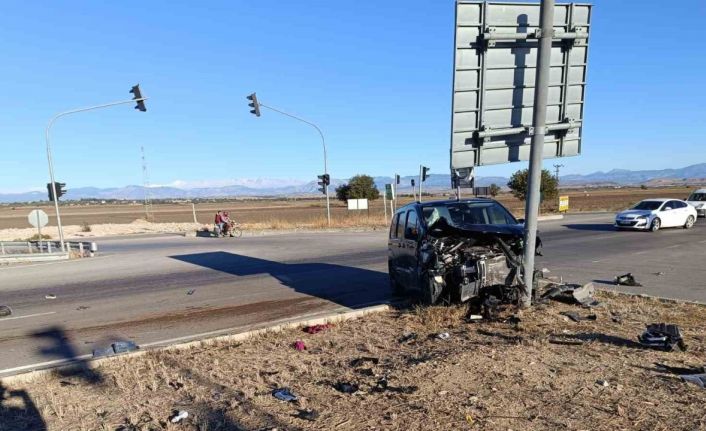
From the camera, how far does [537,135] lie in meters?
6.93

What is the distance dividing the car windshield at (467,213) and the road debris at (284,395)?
4380mm

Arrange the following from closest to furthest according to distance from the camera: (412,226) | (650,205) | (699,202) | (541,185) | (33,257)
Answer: (412,226) → (33,257) → (650,205) → (699,202) → (541,185)

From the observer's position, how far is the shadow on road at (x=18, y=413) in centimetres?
409

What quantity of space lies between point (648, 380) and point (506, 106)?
14.3 feet

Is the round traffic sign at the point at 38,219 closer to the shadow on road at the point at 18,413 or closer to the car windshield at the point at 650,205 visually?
the shadow on road at the point at 18,413

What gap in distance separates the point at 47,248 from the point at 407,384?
22.4 metres

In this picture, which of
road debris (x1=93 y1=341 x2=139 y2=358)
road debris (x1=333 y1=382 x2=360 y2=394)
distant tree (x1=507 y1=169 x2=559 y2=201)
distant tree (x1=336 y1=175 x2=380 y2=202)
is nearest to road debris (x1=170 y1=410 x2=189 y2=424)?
road debris (x1=333 y1=382 x2=360 y2=394)

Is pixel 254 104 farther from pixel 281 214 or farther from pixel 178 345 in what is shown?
pixel 281 214

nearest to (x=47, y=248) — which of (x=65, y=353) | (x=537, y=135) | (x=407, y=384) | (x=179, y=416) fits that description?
(x=65, y=353)

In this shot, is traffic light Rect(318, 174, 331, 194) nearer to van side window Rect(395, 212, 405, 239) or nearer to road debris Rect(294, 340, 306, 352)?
van side window Rect(395, 212, 405, 239)

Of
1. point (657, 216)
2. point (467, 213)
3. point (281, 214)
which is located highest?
point (467, 213)

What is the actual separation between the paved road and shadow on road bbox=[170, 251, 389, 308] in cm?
3

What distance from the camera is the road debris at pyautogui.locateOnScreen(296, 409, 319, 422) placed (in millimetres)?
3880

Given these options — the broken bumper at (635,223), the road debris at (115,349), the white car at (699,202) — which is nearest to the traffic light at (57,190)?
the road debris at (115,349)
